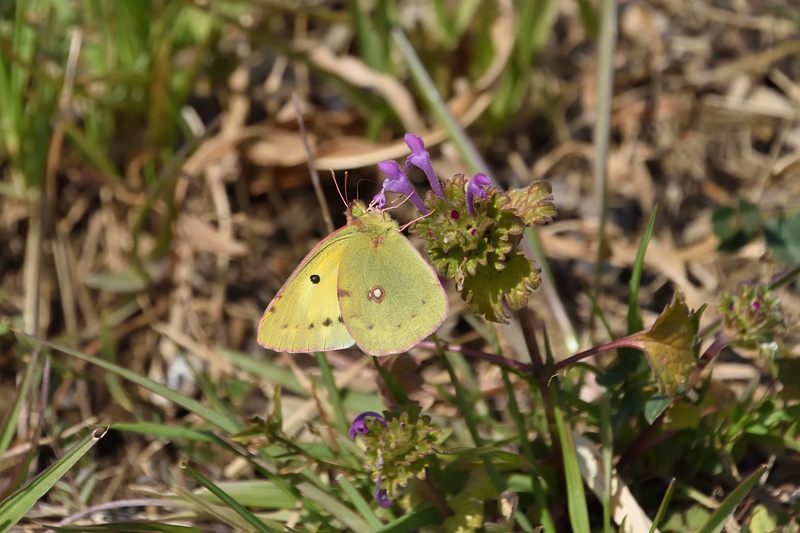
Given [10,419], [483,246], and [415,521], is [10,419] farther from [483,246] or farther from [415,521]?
[483,246]

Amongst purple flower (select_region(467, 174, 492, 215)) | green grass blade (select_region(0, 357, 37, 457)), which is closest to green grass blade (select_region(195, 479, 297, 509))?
green grass blade (select_region(0, 357, 37, 457))

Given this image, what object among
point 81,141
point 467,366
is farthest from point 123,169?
point 467,366

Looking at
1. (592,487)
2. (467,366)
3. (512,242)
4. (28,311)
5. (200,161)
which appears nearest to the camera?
(512,242)

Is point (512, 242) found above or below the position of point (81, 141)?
below

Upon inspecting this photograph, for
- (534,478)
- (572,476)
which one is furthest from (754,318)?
(534,478)

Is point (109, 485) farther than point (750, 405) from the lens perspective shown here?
Yes

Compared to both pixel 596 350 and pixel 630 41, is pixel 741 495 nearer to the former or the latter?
pixel 596 350

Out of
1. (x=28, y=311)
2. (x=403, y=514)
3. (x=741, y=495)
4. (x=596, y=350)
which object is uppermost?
(x=28, y=311)

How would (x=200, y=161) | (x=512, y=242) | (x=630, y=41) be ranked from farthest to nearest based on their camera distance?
(x=630, y=41) < (x=200, y=161) < (x=512, y=242)
